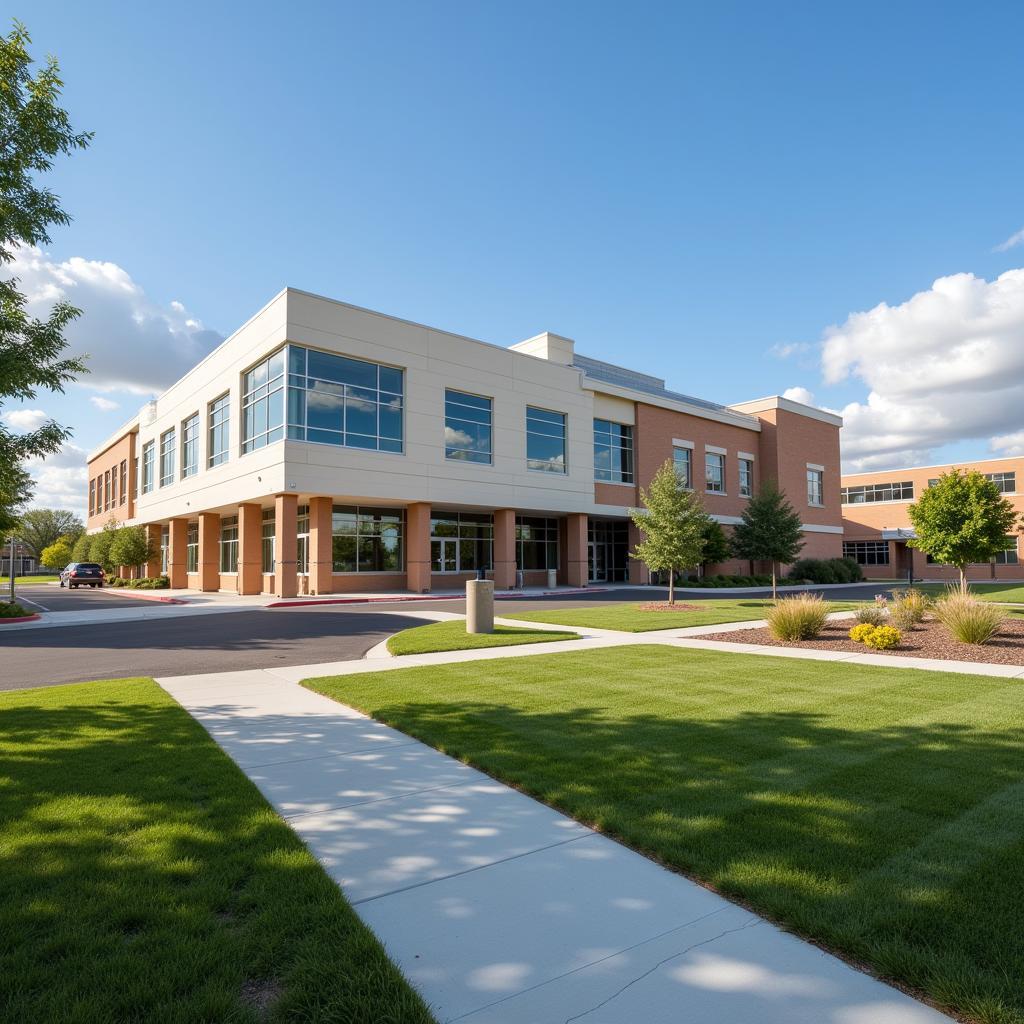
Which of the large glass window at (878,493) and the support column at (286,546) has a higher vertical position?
the large glass window at (878,493)

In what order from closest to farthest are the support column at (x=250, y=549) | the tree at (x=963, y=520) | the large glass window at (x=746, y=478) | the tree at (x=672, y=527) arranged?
→ the tree at (x=672, y=527) < the tree at (x=963, y=520) < the support column at (x=250, y=549) < the large glass window at (x=746, y=478)

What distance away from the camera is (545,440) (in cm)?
3650

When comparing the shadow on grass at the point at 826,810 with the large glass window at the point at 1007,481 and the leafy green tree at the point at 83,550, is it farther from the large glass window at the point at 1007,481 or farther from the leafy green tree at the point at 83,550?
the large glass window at the point at 1007,481

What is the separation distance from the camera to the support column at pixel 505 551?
34688 mm

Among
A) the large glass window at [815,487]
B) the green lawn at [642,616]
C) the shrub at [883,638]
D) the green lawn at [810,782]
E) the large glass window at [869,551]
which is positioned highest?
the large glass window at [815,487]

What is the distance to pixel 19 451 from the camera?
41.4ft

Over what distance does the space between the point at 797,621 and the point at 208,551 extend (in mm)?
33478

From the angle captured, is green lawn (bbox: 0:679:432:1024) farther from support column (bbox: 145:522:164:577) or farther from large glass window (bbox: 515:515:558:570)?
support column (bbox: 145:522:164:577)

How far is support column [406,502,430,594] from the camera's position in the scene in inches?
1231

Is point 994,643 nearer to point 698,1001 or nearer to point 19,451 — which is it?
point 698,1001

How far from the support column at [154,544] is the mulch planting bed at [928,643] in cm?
4253

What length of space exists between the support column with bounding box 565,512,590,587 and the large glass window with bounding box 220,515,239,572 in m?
18.6

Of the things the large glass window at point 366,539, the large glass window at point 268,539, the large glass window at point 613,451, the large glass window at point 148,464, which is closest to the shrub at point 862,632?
the large glass window at point 366,539

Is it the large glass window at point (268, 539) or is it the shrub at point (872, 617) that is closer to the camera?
the shrub at point (872, 617)
